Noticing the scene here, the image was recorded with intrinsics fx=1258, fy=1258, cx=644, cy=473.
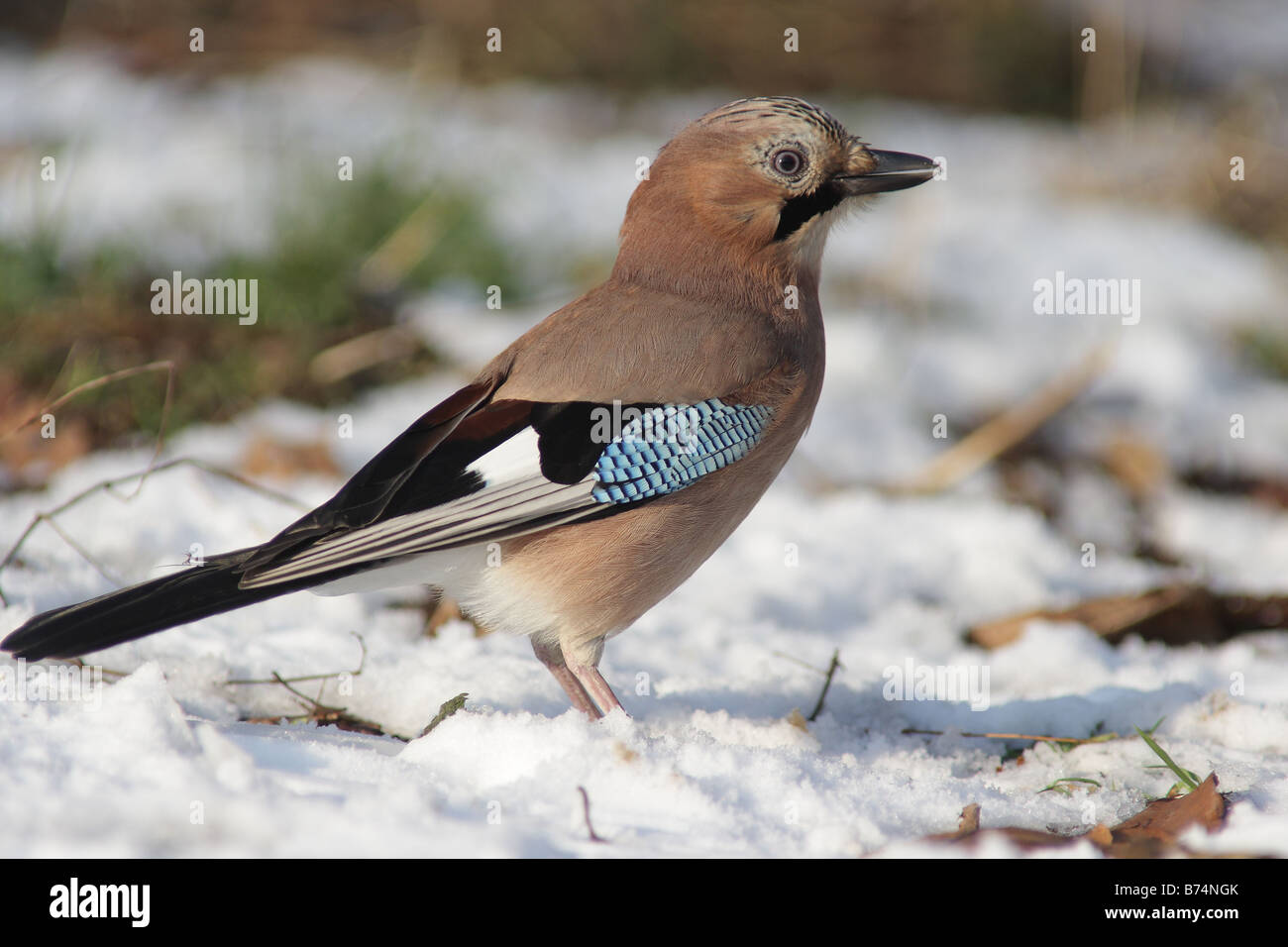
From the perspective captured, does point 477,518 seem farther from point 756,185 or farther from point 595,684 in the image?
point 756,185

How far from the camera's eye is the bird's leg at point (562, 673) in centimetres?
307

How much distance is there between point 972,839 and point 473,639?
5.83 ft

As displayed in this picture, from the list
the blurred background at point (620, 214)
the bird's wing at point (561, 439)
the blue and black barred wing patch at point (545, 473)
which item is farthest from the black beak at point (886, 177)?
the blurred background at point (620, 214)

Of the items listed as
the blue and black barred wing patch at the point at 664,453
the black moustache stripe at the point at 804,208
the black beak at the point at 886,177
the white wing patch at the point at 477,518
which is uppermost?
the black beak at the point at 886,177

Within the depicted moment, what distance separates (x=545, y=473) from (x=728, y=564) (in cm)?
174

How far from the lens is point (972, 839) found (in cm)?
217

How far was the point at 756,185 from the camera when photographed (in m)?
3.37

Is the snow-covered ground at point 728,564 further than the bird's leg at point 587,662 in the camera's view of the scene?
No

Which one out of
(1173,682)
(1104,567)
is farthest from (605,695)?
(1104,567)

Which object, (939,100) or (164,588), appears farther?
(939,100)

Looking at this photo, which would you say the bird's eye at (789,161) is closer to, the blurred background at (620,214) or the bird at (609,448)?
the bird at (609,448)

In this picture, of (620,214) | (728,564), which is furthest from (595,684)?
(620,214)

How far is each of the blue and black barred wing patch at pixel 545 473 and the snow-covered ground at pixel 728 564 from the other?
40cm

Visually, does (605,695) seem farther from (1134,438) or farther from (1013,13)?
(1013,13)
